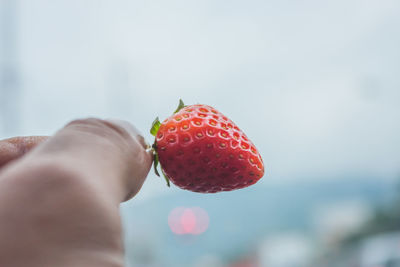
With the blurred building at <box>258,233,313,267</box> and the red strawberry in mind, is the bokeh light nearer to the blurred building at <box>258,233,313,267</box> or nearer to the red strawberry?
the blurred building at <box>258,233,313,267</box>

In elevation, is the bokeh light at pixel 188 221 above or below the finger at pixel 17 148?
above

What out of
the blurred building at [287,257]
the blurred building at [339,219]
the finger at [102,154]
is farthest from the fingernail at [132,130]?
the blurred building at [339,219]

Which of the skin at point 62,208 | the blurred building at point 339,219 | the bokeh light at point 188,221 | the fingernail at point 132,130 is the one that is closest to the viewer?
the skin at point 62,208

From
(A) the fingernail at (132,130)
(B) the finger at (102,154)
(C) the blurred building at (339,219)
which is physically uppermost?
(C) the blurred building at (339,219)

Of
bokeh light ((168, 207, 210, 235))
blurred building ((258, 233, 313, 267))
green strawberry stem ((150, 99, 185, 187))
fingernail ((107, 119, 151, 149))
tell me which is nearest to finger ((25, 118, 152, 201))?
fingernail ((107, 119, 151, 149))

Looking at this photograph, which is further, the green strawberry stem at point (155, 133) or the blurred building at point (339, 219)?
the blurred building at point (339, 219)

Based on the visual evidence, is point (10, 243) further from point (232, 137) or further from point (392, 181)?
point (392, 181)

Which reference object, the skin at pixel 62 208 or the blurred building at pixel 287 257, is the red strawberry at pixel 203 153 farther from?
the blurred building at pixel 287 257
